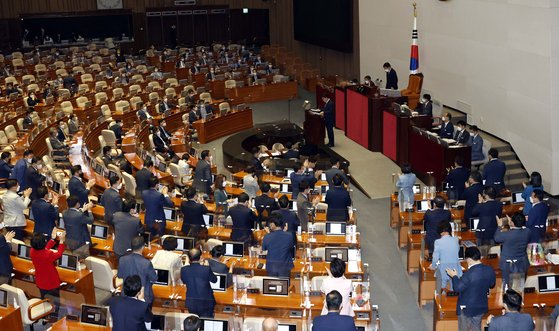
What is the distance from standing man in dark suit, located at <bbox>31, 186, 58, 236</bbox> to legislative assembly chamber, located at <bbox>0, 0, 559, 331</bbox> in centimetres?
3

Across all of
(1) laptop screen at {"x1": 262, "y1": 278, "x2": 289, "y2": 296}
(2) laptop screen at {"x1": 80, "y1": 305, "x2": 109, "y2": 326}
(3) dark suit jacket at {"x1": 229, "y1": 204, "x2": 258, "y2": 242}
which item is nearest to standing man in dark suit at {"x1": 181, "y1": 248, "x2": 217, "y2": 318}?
(1) laptop screen at {"x1": 262, "y1": 278, "x2": 289, "y2": 296}

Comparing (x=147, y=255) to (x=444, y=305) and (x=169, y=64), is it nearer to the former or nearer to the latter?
(x=444, y=305)

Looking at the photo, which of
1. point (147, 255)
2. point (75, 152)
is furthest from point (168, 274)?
point (75, 152)

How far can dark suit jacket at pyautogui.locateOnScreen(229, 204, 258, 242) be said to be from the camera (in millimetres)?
12812

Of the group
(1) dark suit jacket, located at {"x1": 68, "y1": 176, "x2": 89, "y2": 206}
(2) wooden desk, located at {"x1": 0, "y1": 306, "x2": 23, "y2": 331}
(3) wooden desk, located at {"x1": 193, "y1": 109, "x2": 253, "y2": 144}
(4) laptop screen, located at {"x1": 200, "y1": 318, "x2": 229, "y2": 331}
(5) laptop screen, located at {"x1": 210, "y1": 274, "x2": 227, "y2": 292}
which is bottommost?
(3) wooden desk, located at {"x1": 193, "y1": 109, "x2": 253, "y2": 144}

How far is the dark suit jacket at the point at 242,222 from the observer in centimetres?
1281

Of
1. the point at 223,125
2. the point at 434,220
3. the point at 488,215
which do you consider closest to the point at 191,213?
the point at 434,220

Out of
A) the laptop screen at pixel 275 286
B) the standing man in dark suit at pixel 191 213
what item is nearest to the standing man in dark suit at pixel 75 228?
the standing man in dark suit at pixel 191 213

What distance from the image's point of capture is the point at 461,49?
70.3ft

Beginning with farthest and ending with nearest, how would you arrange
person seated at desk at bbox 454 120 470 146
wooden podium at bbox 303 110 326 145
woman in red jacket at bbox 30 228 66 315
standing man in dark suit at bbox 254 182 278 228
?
1. wooden podium at bbox 303 110 326 145
2. person seated at desk at bbox 454 120 470 146
3. standing man in dark suit at bbox 254 182 278 228
4. woman in red jacket at bbox 30 228 66 315

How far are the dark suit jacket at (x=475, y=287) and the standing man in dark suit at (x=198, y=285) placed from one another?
3.25 m

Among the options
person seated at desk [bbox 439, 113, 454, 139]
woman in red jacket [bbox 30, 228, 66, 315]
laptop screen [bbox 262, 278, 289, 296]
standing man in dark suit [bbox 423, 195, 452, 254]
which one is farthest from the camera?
person seated at desk [bbox 439, 113, 454, 139]

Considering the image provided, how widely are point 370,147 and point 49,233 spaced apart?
421 inches

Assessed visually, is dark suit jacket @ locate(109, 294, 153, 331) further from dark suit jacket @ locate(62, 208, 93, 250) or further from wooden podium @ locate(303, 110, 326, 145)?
wooden podium @ locate(303, 110, 326, 145)
